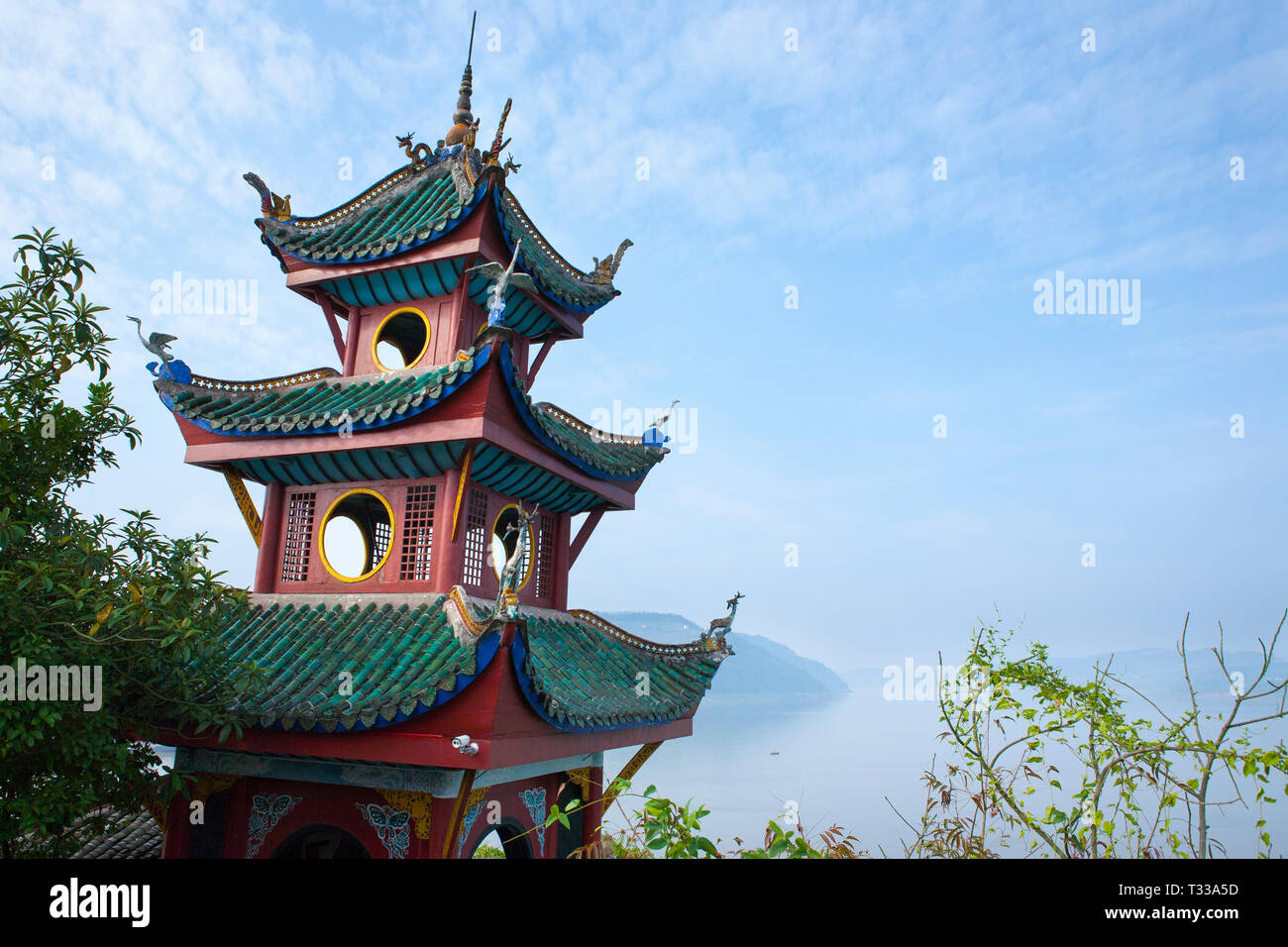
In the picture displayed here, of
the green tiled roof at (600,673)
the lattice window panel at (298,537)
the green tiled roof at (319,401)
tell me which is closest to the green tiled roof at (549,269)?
the green tiled roof at (319,401)

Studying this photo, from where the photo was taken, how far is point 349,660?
27.9ft

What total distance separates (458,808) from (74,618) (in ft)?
12.3

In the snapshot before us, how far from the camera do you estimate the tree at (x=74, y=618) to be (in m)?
6.02

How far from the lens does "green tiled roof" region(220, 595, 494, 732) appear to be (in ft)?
24.2

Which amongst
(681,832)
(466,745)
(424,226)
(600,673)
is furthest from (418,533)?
(681,832)

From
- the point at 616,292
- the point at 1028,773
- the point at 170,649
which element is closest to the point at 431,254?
the point at 616,292

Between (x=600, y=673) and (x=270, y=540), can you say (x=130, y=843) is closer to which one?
(x=270, y=540)

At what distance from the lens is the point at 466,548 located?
10094mm

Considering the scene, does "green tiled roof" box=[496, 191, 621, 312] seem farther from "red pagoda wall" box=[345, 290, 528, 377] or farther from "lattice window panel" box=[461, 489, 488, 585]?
"lattice window panel" box=[461, 489, 488, 585]

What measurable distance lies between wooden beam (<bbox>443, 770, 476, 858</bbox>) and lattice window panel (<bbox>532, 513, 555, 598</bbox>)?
3803mm

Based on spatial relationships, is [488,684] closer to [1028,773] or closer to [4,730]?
[4,730]

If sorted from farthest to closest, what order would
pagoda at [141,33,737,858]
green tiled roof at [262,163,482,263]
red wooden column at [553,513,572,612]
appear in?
red wooden column at [553,513,572,612]
green tiled roof at [262,163,482,263]
pagoda at [141,33,737,858]

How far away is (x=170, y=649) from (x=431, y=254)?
18.5 feet

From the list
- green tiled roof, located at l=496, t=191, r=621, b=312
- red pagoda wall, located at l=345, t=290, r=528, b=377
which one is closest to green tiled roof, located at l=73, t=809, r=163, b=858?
red pagoda wall, located at l=345, t=290, r=528, b=377
